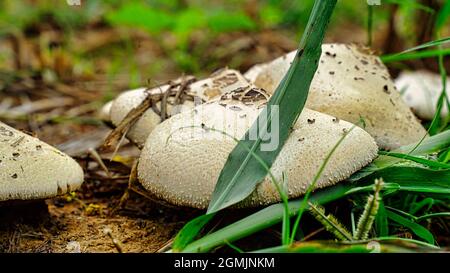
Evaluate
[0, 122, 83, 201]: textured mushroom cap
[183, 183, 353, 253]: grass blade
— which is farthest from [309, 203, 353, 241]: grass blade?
[0, 122, 83, 201]: textured mushroom cap

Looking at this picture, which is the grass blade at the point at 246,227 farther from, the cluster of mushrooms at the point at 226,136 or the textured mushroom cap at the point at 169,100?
the textured mushroom cap at the point at 169,100

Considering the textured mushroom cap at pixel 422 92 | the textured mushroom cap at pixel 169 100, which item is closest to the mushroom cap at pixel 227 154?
the textured mushroom cap at pixel 169 100

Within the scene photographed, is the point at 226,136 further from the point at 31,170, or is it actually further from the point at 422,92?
the point at 422,92

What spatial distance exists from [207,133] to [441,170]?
860mm

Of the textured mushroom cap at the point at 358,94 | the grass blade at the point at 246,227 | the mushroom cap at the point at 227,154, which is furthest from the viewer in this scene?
the textured mushroom cap at the point at 358,94

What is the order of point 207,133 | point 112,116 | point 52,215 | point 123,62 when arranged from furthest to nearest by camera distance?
point 123,62 → point 112,116 → point 52,215 → point 207,133

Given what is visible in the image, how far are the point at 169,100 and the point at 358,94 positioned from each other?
0.86 metres

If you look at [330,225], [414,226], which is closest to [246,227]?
[330,225]

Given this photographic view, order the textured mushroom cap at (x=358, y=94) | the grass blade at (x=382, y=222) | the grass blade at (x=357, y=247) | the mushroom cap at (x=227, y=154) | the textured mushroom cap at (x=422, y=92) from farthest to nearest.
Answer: the textured mushroom cap at (x=422, y=92), the textured mushroom cap at (x=358, y=94), the grass blade at (x=382, y=222), the mushroom cap at (x=227, y=154), the grass blade at (x=357, y=247)

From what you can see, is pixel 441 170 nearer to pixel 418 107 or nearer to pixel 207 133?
pixel 207 133

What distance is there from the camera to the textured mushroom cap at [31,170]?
2.01 m

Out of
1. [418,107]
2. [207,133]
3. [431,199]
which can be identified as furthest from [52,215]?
[418,107]

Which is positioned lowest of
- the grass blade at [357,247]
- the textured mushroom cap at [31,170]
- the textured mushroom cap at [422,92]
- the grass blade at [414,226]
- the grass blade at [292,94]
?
the grass blade at [414,226]

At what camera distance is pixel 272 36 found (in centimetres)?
605
